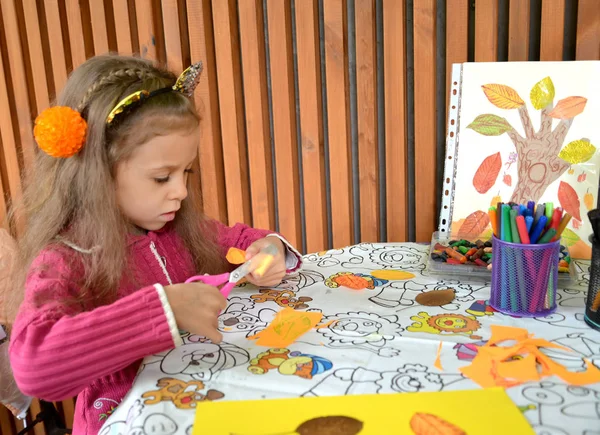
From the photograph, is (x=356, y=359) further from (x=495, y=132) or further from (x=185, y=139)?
(x=495, y=132)

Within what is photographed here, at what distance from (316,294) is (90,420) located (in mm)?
417

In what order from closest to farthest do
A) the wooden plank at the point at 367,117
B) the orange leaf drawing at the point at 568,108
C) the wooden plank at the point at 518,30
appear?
the orange leaf drawing at the point at 568,108, the wooden plank at the point at 518,30, the wooden plank at the point at 367,117

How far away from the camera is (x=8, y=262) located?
4.87 feet

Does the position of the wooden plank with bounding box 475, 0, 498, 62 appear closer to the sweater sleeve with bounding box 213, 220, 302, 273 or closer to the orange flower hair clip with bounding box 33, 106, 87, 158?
the sweater sleeve with bounding box 213, 220, 302, 273

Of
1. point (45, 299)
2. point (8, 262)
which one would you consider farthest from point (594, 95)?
point (8, 262)

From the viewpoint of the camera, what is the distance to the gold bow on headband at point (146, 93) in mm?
864

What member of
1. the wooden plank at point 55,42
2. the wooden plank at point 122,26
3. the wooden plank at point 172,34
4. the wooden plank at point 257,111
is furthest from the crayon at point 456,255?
the wooden plank at point 55,42

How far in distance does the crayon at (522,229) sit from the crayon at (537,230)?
0.03ft

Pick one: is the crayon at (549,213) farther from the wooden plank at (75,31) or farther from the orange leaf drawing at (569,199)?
the wooden plank at (75,31)

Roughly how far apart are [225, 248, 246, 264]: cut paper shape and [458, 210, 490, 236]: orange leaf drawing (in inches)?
18.7

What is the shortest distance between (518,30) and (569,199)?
1.32ft

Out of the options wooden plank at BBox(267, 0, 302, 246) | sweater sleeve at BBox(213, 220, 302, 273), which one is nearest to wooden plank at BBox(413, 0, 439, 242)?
wooden plank at BBox(267, 0, 302, 246)

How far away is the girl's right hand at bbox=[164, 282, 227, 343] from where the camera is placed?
732 millimetres

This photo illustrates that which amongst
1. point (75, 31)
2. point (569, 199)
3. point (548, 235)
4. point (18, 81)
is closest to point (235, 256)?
point (548, 235)
